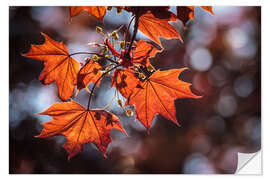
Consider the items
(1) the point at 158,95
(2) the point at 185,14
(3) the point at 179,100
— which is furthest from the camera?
(3) the point at 179,100

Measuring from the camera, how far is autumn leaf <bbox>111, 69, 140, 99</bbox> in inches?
26.7

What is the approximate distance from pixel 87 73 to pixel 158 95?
271 millimetres

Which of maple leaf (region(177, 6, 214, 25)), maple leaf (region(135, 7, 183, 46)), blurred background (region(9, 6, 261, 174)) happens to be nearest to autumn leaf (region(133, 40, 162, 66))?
maple leaf (region(135, 7, 183, 46))

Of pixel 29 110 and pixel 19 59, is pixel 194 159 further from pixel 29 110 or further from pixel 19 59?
pixel 19 59

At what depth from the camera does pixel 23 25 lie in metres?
1.26

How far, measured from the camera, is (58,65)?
29.5 inches

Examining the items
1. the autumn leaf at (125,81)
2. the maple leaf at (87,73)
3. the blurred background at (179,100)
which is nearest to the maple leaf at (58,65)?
the maple leaf at (87,73)

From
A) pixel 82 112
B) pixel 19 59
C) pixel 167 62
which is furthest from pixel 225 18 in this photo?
pixel 19 59

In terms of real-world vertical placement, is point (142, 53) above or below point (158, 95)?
above

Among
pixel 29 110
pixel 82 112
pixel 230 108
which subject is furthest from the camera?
pixel 230 108

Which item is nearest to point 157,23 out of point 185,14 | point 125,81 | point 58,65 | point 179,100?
point 185,14

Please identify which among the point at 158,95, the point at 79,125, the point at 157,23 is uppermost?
the point at 157,23

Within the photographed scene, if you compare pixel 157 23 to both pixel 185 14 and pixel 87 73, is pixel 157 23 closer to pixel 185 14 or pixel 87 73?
pixel 185 14
